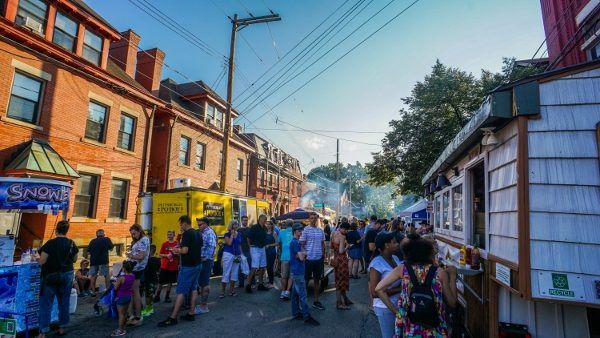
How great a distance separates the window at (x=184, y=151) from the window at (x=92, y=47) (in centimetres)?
602

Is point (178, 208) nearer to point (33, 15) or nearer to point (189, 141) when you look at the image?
point (33, 15)

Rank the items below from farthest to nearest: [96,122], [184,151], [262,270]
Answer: [184,151] < [96,122] < [262,270]

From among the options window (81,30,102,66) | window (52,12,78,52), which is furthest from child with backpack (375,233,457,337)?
window (81,30,102,66)

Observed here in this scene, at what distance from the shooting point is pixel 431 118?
18438mm

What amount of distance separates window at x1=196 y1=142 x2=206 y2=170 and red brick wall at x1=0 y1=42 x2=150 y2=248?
4678 mm

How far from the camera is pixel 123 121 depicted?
1540cm

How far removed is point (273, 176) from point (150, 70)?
17.4m

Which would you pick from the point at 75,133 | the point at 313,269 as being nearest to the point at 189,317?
the point at 313,269

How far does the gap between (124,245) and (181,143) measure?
6774mm

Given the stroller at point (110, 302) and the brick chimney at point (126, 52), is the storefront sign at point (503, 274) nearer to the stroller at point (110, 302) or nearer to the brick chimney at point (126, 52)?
the stroller at point (110, 302)

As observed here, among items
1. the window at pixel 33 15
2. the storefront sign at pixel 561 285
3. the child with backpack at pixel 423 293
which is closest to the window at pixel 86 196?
the window at pixel 33 15

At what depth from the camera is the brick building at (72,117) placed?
10680mm

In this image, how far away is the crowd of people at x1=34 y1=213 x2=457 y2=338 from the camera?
2740mm

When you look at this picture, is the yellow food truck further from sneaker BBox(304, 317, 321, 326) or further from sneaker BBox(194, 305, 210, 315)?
sneaker BBox(304, 317, 321, 326)
